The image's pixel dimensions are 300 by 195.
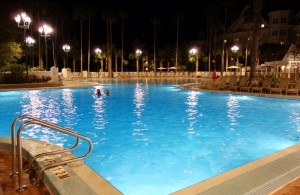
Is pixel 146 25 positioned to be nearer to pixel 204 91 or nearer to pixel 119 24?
pixel 119 24

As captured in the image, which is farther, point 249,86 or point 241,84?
point 241,84

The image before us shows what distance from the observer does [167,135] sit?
921cm

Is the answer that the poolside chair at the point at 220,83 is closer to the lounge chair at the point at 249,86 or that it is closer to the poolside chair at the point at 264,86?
the lounge chair at the point at 249,86

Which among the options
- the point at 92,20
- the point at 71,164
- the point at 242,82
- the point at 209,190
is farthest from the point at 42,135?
the point at 92,20

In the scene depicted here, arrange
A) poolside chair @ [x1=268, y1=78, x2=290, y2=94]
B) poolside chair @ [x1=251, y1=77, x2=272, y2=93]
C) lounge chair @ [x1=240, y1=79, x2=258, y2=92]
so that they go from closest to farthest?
poolside chair @ [x1=268, y1=78, x2=290, y2=94]
poolside chair @ [x1=251, y1=77, x2=272, y2=93]
lounge chair @ [x1=240, y1=79, x2=258, y2=92]

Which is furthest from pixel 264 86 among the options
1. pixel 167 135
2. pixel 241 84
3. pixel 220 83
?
pixel 167 135

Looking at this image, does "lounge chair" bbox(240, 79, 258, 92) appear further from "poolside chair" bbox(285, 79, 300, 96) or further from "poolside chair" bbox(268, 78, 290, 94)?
"poolside chair" bbox(285, 79, 300, 96)

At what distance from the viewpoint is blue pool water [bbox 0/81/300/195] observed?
20.4 feet

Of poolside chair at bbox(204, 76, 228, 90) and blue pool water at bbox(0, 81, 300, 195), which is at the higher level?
poolside chair at bbox(204, 76, 228, 90)

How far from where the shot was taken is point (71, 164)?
543 centimetres

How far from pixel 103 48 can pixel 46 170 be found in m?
54.4

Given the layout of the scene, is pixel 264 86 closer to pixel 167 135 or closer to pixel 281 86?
pixel 281 86

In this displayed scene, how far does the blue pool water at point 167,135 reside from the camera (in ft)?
20.4

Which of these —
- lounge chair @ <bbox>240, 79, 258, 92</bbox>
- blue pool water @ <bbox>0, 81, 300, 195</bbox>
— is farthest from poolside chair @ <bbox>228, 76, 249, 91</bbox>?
blue pool water @ <bbox>0, 81, 300, 195</bbox>
